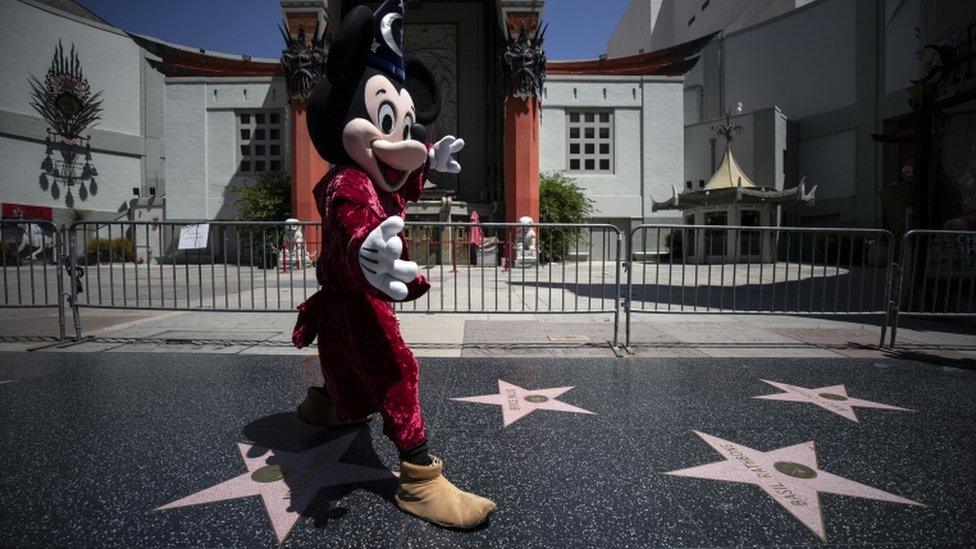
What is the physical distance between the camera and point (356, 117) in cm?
217

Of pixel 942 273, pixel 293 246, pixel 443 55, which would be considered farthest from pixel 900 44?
pixel 293 246

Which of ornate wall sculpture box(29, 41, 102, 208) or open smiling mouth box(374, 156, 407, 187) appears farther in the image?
ornate wall sculpture box(29, 41, 102, 208)

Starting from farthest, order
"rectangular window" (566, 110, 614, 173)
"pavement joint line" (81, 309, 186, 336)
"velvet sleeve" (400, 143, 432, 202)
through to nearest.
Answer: "rectangular window" (566, 110, 614, 173) < "pavement joint line" (81, 309, 186, 336) < "velvet sleeve" (400, 143, 432, 202)

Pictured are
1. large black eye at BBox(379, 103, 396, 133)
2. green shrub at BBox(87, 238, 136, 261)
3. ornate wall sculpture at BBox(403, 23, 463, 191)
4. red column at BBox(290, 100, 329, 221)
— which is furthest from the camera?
ornate wall sculpture at BBox(403, 23, 463, 191)

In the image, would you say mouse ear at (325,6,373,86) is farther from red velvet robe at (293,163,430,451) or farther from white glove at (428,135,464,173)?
white glove at (428,135,464,173)

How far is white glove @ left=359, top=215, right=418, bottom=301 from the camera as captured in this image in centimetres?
163

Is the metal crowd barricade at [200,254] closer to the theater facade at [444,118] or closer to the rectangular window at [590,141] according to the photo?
the theater facade at [444,118]

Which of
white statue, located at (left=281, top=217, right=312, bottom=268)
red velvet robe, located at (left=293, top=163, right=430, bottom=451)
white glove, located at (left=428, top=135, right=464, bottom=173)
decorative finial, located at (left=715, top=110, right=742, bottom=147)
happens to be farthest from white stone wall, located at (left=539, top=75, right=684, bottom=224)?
red velvet robe, located at (left=293, top=163, right=430, bottom=451)

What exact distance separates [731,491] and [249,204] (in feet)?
66.6

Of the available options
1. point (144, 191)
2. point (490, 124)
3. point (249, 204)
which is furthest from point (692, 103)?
point (144, 191)

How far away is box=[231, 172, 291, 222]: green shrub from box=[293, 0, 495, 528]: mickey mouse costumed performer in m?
17.8

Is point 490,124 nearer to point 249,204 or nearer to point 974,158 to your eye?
point 249,204

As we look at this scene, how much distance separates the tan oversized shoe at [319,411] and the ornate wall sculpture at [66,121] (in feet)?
92.0

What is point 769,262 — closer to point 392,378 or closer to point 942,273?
point 942,273
